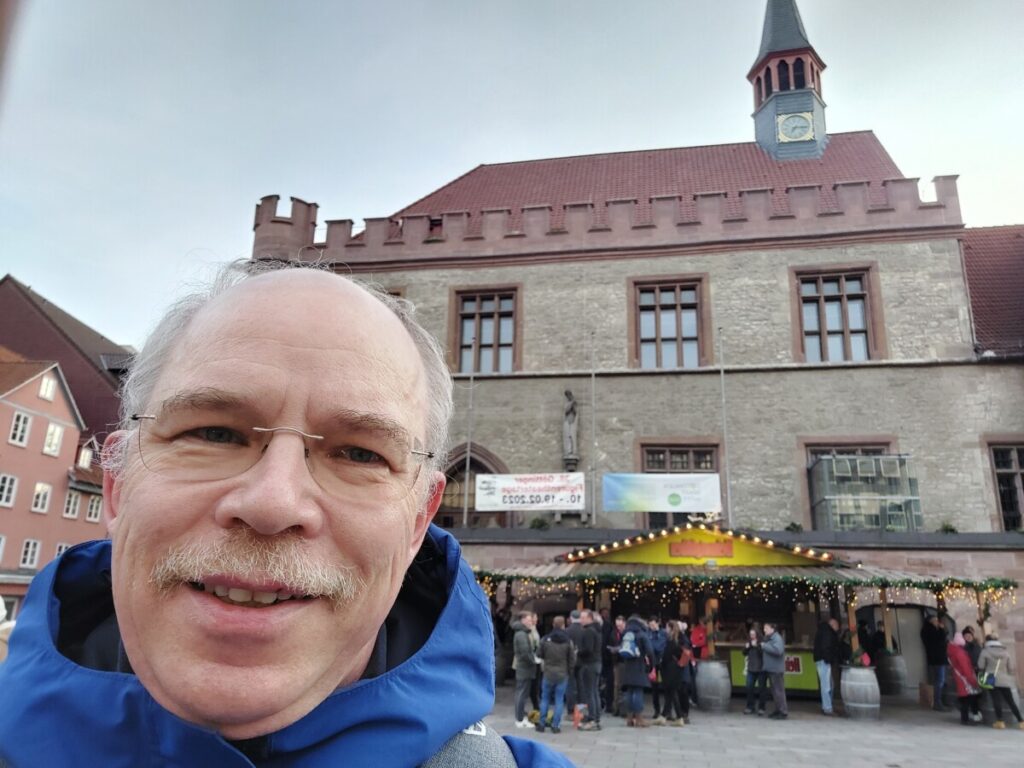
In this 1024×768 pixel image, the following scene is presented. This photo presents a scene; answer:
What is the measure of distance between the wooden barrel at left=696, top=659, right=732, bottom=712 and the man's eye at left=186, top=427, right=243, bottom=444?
40.6 ft

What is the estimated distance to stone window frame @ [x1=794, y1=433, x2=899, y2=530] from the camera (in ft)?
51.4

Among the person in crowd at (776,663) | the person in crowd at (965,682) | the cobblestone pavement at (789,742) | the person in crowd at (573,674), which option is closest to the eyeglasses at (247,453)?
the cobblestone pavement at (789,742)

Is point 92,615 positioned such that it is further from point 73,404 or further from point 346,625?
point 73,404

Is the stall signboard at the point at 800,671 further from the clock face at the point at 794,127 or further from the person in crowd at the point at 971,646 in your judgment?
the clock face at the point at 794,127

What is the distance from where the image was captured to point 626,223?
61.4 ft

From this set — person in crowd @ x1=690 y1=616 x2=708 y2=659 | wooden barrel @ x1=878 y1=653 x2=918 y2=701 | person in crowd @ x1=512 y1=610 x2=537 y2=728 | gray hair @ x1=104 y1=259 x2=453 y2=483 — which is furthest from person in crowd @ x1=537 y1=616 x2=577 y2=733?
gray hair @ x1=104 y1=259 x2=453 y2=483

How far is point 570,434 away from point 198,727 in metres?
16.2

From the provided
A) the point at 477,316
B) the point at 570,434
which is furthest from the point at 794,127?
the point at 570,434

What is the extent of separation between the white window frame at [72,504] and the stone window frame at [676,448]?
29.1 m

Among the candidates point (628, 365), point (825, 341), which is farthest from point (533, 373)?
point (825, 341)

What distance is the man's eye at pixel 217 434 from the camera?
1088mm

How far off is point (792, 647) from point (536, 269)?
36.1ft

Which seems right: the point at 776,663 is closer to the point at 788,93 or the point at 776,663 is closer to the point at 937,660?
the point at 937,660

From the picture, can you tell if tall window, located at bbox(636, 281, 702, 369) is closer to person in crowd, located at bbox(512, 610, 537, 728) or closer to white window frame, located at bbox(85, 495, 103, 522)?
person in crowd, located at bbox(512, 610, 537, 728)
